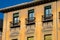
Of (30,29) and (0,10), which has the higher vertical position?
(0,10)

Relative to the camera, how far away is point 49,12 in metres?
38.1

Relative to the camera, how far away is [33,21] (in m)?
39.7

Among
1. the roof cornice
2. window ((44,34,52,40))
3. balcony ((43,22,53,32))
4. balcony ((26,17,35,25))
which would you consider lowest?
window ((44,34,52,40))

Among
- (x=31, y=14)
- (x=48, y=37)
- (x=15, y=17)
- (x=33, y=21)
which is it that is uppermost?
(x=31, y=14)

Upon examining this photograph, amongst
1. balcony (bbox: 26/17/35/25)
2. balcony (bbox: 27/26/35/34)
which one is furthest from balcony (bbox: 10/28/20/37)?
balcony (bbox: 26/17/35/25)

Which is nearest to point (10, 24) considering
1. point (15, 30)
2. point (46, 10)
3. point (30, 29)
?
point (15, 30)

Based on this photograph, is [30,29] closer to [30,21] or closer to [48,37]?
[30,21]

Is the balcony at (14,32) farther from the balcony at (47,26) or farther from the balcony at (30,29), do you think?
the balcony at (47,26)

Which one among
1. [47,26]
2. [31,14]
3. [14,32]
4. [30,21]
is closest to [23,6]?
[31,14]

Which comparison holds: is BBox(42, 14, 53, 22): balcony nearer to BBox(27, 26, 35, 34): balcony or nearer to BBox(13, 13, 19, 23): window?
BBox(27, 26, 35, 34): balcony

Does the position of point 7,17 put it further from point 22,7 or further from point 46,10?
point 46,10

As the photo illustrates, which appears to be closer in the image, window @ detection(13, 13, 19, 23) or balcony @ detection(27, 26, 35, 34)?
balcony @ detection(27, 26, 35, 34)

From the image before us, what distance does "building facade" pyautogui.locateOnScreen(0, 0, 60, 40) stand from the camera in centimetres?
3725

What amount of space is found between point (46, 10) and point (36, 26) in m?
2.59
